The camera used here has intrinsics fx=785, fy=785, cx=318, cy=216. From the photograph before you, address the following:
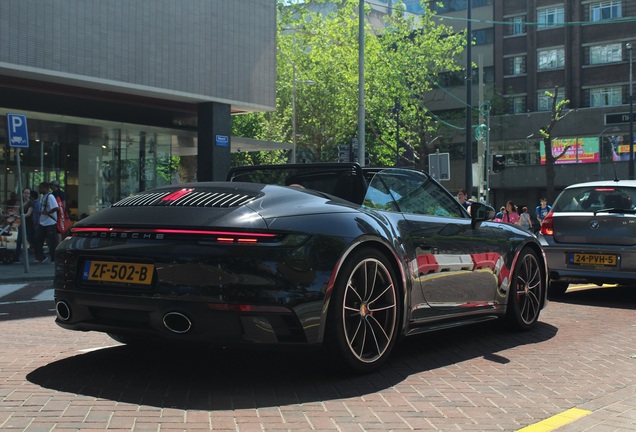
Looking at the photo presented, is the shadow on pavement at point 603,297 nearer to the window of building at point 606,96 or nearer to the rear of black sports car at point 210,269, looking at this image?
the rear of black sports car at point 210,269

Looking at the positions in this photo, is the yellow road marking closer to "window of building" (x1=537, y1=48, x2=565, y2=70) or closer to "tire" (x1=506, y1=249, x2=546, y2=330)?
"tire" (x1=506, y1=249, x2=546, y2=330)

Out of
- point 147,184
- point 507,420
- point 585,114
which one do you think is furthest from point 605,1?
point 507,420

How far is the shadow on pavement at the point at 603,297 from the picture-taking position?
9432 mm

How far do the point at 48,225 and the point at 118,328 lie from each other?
1293 centimetres

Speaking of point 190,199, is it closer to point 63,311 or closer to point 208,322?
point 208,322

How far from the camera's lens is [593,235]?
9.44m

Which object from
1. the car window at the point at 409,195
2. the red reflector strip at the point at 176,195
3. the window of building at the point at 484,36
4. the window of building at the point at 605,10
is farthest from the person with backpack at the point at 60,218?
the window of building at the point at 484,36

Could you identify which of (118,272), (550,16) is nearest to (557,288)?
(118,272)

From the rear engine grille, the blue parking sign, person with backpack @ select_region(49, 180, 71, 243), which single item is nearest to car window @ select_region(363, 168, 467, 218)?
the rear engine grille

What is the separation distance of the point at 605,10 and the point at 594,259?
45514 mm

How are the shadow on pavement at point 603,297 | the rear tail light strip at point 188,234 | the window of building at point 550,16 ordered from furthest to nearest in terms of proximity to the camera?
the window of building at point 550,16 → the shadow on pavement at point 603,297 → the rear tail light strip at point 188,234

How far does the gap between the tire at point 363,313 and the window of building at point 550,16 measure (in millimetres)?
50639

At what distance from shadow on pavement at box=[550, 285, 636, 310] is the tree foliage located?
34.8m

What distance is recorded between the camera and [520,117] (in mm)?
53531
